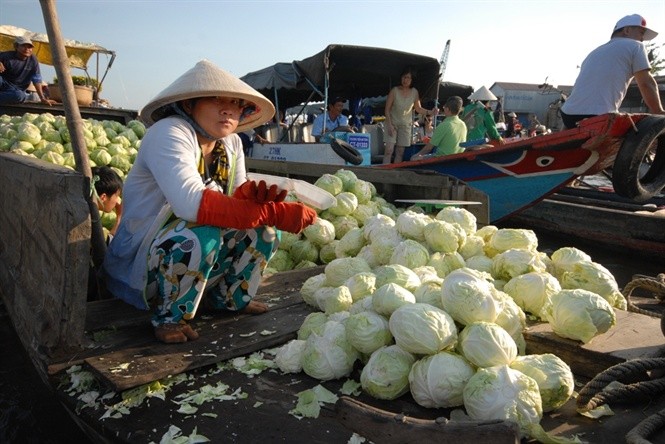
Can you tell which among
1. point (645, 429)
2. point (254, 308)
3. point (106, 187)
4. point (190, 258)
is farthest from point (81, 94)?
point (645, 429)

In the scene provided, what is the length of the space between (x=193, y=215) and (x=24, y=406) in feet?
6.30

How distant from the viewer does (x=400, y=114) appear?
952 cm

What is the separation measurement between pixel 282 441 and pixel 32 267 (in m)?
1.83

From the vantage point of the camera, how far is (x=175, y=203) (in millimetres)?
2295

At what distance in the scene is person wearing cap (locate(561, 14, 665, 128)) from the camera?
548cm

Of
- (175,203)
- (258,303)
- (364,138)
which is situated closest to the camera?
(175,203)

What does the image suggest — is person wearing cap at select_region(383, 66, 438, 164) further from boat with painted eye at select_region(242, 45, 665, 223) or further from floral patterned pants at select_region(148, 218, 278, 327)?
floral patterned pants at select_region(148, 218, 278, 327)

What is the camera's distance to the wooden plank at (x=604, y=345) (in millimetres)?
1988

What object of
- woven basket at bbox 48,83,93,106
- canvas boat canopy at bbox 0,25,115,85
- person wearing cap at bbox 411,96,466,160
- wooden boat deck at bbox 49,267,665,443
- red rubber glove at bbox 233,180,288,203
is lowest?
wooden boat deck at bbox 49,267,665,443

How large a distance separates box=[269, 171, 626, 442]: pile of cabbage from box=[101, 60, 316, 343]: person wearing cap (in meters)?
0.51

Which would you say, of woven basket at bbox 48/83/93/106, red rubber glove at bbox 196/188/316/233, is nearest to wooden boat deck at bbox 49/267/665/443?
red rubber glove at bbox 196/188/316/233

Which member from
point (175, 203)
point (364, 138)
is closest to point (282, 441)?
point (175, 203)

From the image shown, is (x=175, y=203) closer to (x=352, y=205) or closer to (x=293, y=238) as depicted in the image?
(x=293, y=238)

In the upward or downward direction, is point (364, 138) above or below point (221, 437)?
above
